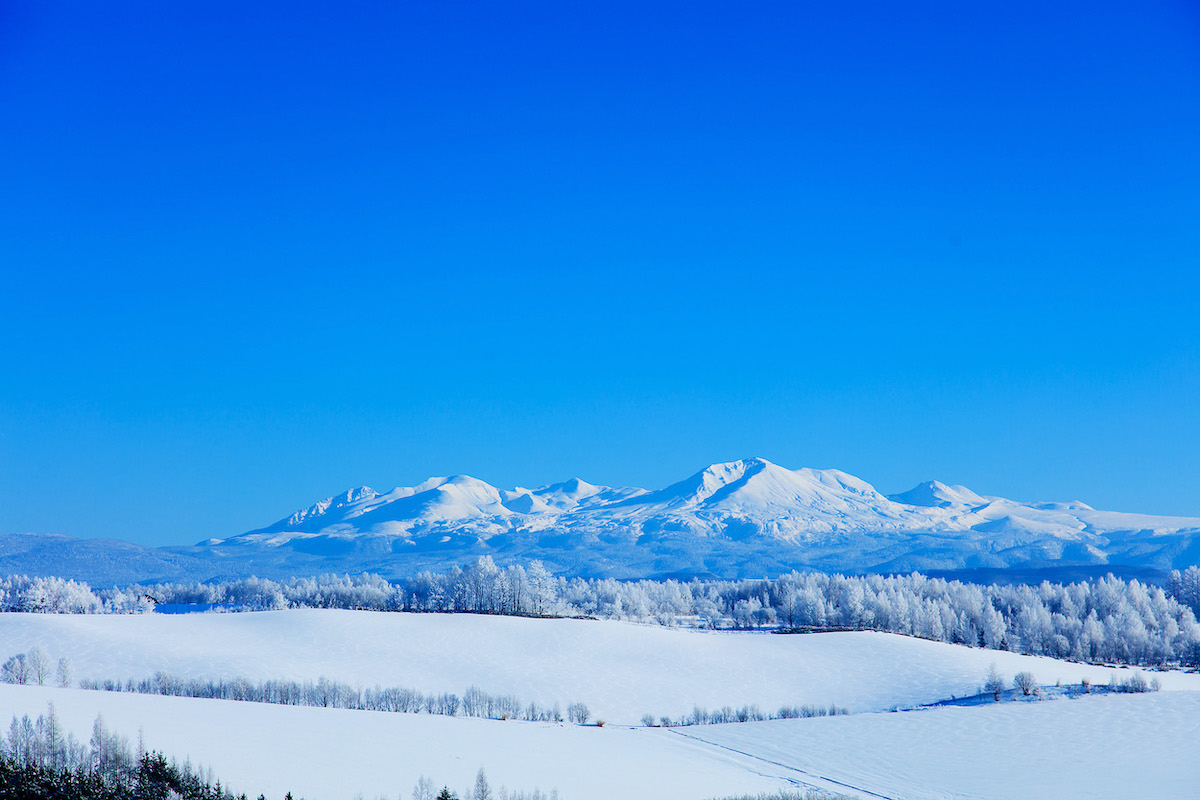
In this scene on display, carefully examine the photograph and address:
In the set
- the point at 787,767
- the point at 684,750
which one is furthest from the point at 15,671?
the point at 787,767

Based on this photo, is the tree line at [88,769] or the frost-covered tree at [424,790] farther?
the frost-covered tree at [424,790]

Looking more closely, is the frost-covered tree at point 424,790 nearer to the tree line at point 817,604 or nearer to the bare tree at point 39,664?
the bare tree at point 39,664

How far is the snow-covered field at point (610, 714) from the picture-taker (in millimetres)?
44156

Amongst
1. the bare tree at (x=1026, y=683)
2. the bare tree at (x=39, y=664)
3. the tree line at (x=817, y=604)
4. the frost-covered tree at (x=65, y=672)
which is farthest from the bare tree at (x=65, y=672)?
the bare tree at (x=1026, y=683)

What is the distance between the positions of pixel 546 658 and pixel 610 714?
1908 cm

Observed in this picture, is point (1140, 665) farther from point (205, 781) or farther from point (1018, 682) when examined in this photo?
point (205, 781)

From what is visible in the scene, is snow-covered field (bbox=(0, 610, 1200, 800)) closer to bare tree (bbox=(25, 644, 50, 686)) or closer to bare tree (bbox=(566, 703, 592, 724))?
bare tree (bbox=(25, 644, 50, 686))

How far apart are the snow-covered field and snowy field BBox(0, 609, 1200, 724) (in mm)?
319

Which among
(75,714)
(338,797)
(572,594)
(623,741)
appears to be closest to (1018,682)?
(623,741)

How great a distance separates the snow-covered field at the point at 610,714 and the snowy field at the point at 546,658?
0.32 meters

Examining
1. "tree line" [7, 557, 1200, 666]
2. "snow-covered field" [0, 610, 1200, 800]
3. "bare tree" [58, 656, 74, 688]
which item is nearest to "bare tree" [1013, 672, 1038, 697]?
"snow-covered field" [0, 610, 1200, 800]

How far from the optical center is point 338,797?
125 ft

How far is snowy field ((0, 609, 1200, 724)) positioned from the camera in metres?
78.8

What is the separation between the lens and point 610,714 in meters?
73.8
